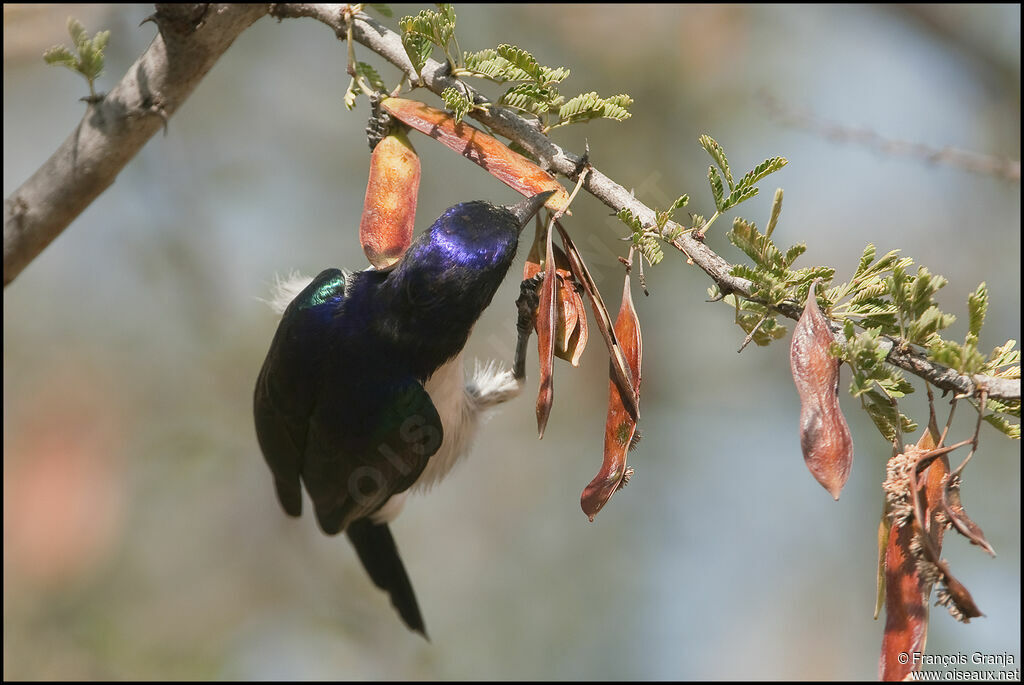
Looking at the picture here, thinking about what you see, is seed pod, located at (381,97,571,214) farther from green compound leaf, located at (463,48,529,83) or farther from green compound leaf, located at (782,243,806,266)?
green compound leaf, located at (782,243,806,266)

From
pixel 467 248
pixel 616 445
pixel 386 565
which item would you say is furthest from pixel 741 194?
pixel 386 565

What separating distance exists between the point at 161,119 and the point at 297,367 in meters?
0.95

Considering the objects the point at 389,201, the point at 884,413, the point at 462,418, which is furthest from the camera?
the point at 462,418

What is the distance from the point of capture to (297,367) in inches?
122

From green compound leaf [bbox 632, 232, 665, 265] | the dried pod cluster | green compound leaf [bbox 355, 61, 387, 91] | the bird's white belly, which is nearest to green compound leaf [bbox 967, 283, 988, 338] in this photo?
the dried pod cluster

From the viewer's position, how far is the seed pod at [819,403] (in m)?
1.67

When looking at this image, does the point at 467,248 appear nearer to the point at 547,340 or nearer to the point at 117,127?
the point at 547,340

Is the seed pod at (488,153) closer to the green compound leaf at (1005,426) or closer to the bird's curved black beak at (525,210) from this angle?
the bird's curved black beak at (525,210)

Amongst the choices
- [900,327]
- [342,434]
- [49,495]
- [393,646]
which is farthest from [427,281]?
[49,495]

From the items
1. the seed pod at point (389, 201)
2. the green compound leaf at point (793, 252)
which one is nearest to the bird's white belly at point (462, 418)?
the seed pod at point (389, 201)

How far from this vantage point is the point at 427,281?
272 cm

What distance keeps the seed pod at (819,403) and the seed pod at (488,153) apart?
1.91ft

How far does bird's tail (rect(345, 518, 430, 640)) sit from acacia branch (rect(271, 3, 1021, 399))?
7.67 feet

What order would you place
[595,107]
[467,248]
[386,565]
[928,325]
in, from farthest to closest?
[386,565], [467,248], [595,107], [928,325]
